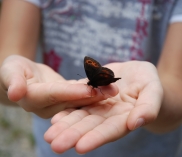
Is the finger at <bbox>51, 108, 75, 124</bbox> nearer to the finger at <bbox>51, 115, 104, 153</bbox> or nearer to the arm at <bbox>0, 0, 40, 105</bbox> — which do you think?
the finger at <bbox>51, 115, 104, 153</bbox>

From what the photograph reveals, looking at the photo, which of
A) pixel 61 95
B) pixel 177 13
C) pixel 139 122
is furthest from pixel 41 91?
pixel 177 13

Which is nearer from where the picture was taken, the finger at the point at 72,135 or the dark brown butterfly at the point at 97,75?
the finger at the point at 72,135

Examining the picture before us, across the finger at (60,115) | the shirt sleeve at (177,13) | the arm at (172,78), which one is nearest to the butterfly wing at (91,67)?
the finger at (60,115)

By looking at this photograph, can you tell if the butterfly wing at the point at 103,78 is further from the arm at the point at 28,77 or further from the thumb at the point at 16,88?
the thumb at the point at 16,88

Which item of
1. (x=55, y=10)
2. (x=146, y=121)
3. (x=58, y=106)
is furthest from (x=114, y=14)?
(x=146, y=121)

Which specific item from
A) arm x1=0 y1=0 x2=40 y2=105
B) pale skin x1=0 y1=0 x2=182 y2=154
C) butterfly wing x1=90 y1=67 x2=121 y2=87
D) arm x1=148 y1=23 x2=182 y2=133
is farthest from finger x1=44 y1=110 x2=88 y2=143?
arm x1=0 y1=0 x2=40 y2=105

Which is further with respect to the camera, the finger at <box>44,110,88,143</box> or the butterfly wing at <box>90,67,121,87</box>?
the butterfly wing at <box>90,67,121,87</box>
